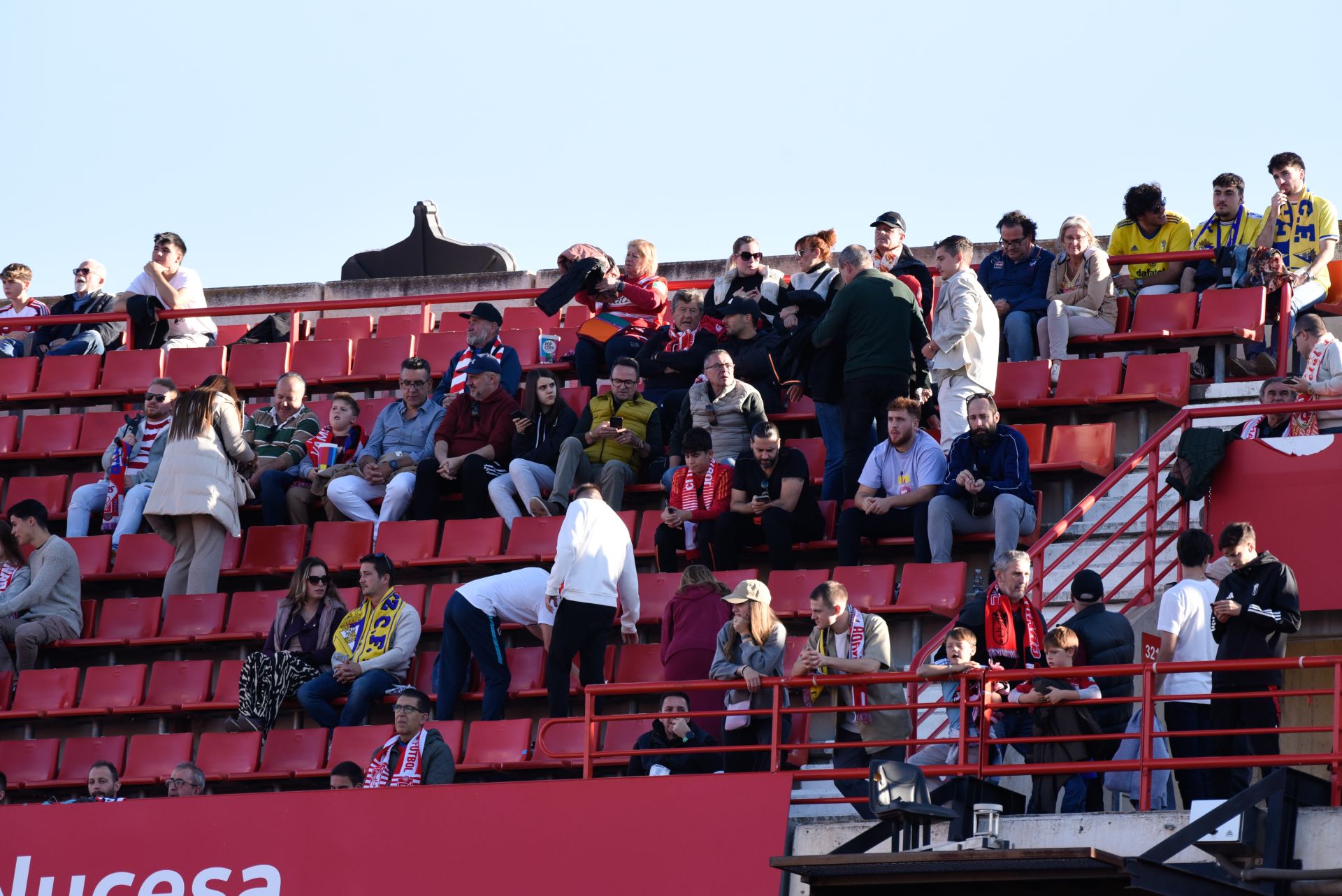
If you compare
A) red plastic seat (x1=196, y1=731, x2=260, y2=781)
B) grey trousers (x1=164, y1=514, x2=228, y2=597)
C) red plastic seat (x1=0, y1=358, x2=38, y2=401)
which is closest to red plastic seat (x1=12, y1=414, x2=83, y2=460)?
red plastic seat (x1=0, y1=358, x2=38, y2=401)

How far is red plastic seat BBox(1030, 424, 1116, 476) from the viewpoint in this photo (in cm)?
1154

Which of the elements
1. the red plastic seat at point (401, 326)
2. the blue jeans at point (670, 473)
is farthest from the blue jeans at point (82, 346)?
the blue jeans at point (670, 473)

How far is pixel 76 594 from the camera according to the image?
12.8 m

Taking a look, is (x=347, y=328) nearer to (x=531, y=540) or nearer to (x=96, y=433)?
(x=96, y=433)

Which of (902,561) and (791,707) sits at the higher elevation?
(902,561)

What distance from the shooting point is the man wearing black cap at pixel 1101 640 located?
8.86m

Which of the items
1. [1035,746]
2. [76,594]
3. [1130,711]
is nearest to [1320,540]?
[1130,711]

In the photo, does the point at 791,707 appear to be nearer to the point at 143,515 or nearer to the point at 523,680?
the point at 523,680

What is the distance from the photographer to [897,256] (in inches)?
521

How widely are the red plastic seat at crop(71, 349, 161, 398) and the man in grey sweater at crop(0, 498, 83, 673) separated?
8.60ft

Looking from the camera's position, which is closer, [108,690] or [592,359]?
[108,690]

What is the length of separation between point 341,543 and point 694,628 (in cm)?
349

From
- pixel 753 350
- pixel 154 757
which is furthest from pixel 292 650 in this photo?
pixel 753 350

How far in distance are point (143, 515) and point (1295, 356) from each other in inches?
281
